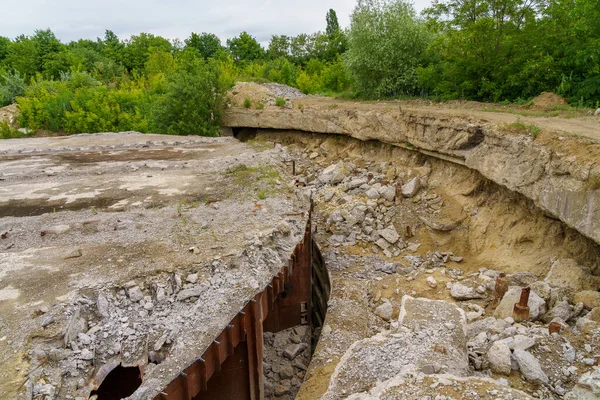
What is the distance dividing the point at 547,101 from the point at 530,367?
8828 mm

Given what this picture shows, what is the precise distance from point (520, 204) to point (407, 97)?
8221mm

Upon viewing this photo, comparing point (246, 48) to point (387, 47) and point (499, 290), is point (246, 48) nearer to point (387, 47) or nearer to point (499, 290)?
point (387, 47)

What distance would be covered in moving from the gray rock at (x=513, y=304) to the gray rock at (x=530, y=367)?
1375 millimetres

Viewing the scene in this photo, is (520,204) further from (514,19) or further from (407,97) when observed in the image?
(407,97)

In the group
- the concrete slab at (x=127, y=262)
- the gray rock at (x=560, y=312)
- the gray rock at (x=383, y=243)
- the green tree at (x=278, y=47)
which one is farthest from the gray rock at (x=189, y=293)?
the green tree at (x=278, y=47)

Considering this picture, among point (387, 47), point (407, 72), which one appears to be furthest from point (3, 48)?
point (407, 72)

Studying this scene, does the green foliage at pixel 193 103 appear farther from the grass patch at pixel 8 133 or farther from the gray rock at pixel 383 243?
the gray rock at pixel 383 243

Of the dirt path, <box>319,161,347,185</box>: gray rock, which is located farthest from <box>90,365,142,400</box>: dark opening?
<box>319,161,347,185</box>: gray rock

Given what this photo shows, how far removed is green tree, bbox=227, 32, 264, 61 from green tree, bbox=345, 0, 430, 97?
26.6 m

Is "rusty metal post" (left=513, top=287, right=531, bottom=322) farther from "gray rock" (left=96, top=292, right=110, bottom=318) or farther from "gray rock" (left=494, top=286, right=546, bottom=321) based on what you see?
"gray rock" (left=96, top=292, right=110, bottom=318)

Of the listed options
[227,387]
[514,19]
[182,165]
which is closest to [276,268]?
[227,387]

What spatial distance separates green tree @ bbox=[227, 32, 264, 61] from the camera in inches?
1649

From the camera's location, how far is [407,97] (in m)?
15.8

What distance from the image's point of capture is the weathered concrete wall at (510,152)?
655 cm
